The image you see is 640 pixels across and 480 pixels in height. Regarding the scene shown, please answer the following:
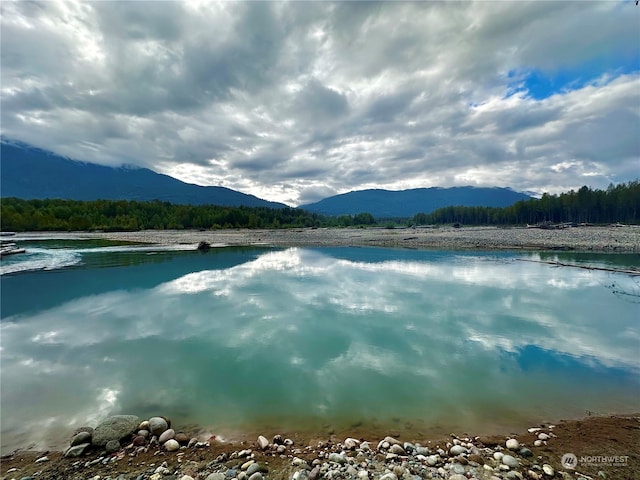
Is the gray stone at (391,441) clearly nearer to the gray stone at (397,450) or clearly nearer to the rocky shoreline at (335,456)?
the rocky shoreline at (335,456)

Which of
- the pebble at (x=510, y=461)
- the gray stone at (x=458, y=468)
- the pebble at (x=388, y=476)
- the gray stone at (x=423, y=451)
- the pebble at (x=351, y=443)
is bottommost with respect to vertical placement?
the pebble at (x=351, y=443)

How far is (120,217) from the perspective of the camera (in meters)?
108

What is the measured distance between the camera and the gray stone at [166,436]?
18.8 ft

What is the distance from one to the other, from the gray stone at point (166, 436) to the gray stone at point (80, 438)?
1250 mm

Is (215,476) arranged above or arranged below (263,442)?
above

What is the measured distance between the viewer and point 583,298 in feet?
53.1

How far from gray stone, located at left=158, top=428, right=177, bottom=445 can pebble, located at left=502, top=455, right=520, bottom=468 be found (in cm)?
571

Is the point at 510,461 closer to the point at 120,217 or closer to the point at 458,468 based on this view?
the point at 458,468

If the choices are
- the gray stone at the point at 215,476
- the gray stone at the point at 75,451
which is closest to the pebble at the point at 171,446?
the gray stone at the point at 215,476

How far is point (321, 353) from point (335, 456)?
205 inches

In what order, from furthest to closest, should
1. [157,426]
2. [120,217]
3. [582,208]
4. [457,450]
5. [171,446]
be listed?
[120,217], [582,208], [157,426], [171,446], [457,450]

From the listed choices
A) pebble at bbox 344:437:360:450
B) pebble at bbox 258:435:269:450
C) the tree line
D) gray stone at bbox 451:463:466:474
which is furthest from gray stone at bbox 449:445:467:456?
the tree line

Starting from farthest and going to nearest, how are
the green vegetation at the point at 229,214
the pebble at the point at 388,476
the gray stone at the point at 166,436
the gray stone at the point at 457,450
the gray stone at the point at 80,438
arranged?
the green vegetation at the point at 229,214 < the gray stone at the point at 166,436 < the gray stone at the point at 80,438 < the gray stone at the point at 457,450 < the pebble at the point at 388,476

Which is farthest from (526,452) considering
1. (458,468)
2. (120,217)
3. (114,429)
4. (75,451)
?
(120,217)
